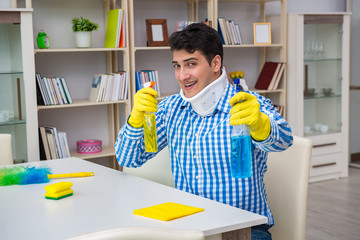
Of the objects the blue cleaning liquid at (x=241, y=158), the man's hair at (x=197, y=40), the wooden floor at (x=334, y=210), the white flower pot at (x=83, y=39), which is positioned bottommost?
the wooden floor at (x=334, y=210)

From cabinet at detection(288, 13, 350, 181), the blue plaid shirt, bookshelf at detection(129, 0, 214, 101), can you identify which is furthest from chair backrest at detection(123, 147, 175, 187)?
cabinet at detection(288, 13, 350, 181)

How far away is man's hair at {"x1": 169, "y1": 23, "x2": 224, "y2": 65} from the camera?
6.40 feet

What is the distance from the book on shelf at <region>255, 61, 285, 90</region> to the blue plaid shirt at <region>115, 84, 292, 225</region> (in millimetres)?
2614

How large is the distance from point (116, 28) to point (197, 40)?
1952 mm

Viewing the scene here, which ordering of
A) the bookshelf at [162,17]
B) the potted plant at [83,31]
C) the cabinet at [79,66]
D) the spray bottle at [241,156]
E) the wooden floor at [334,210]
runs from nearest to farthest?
1. the spray bottle at [241,156]
2. the wooden floor at [334,210]
3. the potted plant at [83,31]
4. the cabinet at [79,66]
5. the bookshelf at [162,17]

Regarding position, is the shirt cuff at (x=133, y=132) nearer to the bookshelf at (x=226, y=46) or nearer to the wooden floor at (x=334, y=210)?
the wooden floor at (x=334, y=210)

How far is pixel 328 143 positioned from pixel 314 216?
52.4 inches

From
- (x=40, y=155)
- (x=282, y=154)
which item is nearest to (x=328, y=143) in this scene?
(x=40, y=155)

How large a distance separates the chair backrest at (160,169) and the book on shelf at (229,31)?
2218 millimetres

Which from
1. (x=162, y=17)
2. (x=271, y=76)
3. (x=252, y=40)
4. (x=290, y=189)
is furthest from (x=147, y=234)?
(x=252, y=40)

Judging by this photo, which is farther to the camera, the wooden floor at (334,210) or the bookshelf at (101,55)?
the bookshelf at (101,55)

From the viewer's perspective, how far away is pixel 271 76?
181 inches

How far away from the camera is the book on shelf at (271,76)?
15.1 ft

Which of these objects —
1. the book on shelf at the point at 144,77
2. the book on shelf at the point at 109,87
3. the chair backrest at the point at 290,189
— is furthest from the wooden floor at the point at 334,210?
the book on shelf at the point at 109,87
